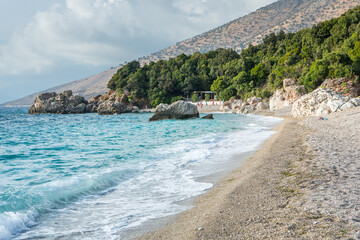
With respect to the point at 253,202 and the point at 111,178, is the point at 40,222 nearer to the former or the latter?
the point at 111,178

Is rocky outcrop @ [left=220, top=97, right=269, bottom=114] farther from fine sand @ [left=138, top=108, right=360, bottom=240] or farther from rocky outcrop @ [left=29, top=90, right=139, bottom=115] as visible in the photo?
fine sand @ [left=138, top=108, right=360, bottom=240]

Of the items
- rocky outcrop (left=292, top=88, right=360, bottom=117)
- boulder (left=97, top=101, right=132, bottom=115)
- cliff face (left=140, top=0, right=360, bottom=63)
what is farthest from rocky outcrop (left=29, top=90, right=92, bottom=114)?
cliff face (left=140, top=0, right=360, bottom=63)

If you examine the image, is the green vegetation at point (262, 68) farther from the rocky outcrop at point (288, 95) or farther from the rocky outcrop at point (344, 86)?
the rocky outcrop at point (344, 86)

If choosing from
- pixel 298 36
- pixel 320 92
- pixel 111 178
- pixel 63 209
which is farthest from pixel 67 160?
pixel 298 36

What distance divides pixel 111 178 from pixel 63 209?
2.35m

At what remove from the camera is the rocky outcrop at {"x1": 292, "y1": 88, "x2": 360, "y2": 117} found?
2370cm

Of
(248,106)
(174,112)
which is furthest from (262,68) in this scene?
(174,112)

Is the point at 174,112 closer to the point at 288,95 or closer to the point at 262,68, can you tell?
the point at 288,95

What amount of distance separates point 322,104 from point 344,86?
8.86 metres

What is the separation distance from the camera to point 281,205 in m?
4.46

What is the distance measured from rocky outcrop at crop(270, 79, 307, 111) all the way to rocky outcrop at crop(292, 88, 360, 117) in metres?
10.8

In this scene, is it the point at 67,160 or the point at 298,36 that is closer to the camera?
the point at 67,160

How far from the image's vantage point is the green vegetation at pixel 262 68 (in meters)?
38.5

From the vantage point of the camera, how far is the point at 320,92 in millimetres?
27469
